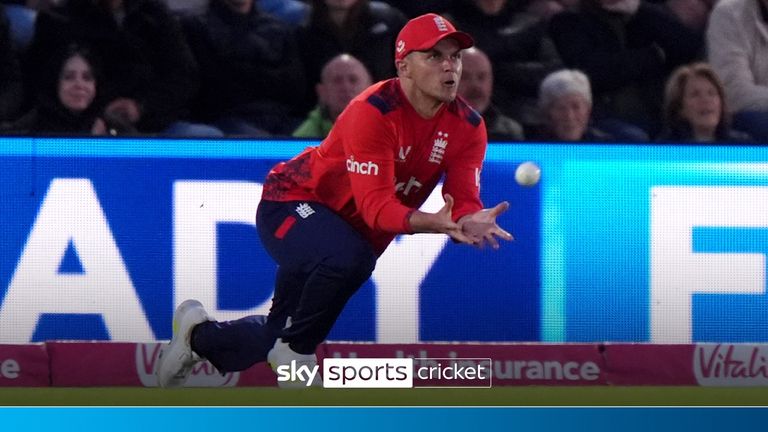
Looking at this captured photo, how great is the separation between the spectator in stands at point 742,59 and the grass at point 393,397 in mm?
1898

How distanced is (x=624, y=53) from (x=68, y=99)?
3.04 m

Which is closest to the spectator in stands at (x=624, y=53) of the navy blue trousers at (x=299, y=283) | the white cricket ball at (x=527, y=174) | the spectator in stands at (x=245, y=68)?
the white cricket ball at (x=527, y=174)

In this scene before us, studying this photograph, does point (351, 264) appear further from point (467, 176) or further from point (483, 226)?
point (483, 226)

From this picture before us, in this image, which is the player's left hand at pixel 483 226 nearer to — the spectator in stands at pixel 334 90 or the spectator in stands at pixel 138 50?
the spectator in stands at pixel 334 90

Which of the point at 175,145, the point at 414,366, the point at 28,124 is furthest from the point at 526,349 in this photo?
the point at 28,124

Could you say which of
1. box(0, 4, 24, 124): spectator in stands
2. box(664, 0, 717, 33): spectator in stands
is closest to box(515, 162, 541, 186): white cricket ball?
box(664, 0, 717, 33): spectator in stands

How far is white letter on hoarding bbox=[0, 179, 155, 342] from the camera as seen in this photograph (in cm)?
901

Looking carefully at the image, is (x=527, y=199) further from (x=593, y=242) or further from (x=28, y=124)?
(x=28, y=124)

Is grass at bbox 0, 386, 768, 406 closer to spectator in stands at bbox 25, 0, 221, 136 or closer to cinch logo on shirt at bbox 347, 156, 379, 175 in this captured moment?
cinch logo on shirt at bbox 347, 156, 379, 175

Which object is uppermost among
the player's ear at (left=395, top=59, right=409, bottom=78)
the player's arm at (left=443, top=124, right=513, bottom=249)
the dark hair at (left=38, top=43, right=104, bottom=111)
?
the dark hair at (left=38, top=43, right=104, bottom=111)

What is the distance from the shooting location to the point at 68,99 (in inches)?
355

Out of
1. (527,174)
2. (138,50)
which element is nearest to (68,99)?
Result: (138,50)

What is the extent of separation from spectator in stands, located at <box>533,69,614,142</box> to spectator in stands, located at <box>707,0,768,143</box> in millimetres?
719

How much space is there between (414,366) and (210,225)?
132 cm
